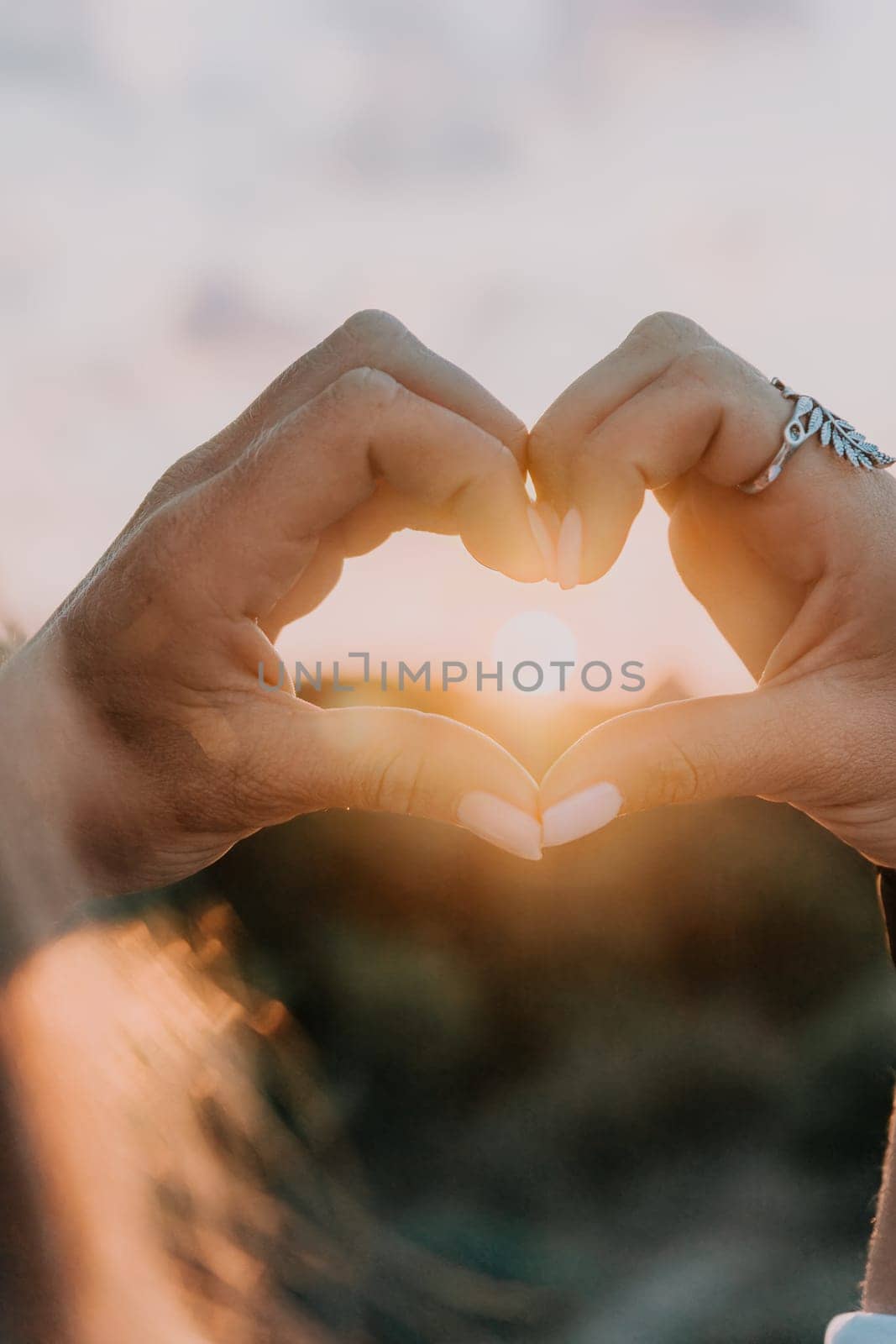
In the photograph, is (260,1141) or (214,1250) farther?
(260,1141)

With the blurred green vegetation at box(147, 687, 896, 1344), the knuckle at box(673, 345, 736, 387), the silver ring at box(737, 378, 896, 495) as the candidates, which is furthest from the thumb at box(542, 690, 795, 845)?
the blurred green vegetation at box(147, 687, 896, 1344)

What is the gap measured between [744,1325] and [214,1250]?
46.8 inches

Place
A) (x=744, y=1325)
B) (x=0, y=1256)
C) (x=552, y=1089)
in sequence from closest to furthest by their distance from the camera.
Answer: (x=0, y=1256) → (x=744, y=1325) → (x=552, y=1089)

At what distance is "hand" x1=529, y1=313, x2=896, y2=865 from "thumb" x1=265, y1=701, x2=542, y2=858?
0.11 meters

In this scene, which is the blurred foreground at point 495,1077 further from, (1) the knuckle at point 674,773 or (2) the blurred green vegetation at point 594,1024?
(1) the knuckle at point 674,773

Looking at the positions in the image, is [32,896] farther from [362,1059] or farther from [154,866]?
[362,1059]

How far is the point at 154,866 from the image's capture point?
1270 mm

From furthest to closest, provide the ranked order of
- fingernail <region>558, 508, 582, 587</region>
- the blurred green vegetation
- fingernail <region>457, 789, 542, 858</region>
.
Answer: the blurred green vegetation
fingernail <region>558, 508, 582, 587</region>
fingernail <region>457, 789, 542, 858</region>

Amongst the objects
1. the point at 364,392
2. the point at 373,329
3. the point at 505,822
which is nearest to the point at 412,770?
the point at 505,822

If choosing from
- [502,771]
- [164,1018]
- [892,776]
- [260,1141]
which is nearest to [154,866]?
[164,1018]

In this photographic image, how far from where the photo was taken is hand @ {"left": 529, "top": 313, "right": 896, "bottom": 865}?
1136 millimetres

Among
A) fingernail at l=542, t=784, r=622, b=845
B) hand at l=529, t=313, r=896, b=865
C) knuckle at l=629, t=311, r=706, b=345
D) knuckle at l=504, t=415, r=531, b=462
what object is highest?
knuckle at l=629, t=311, r=706, b=345

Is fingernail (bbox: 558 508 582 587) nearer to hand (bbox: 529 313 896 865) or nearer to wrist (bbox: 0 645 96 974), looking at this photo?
hand (bbox: 529 313 896 865)

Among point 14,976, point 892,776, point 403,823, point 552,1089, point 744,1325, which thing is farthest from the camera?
point 403,823
